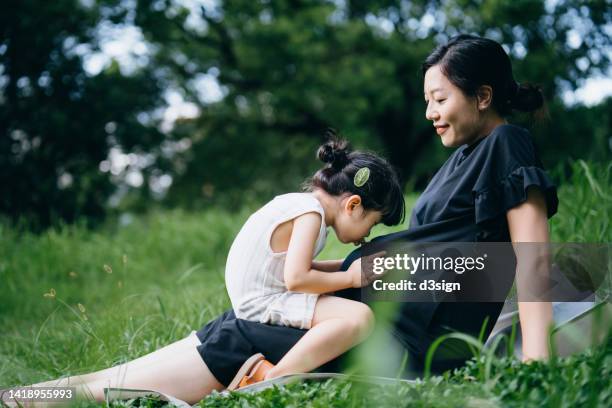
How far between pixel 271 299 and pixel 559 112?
1223 centimetres

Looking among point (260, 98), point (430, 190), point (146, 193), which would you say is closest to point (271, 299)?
point (430, 190)

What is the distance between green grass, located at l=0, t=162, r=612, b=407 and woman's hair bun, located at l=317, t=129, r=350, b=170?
843 millimetres

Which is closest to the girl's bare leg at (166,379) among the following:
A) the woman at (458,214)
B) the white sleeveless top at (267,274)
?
the woman at (458,214)

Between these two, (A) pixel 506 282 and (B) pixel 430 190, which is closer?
A: (A) pixel 506 282

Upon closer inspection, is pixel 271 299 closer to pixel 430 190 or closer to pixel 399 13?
pixel 430 190

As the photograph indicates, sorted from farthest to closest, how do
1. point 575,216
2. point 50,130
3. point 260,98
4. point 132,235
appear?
1. point 260,98
2. point 50,130
3. point 132,235
4. point 575,216

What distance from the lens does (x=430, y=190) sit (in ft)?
7.84

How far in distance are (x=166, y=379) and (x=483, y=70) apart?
5.07 ft

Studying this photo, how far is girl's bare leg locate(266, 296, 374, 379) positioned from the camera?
202 cm

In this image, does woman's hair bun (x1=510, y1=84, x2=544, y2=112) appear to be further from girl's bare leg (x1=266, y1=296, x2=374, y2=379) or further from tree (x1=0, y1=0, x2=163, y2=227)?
tree (x1=0, y1=0, x2=163, y2=227)

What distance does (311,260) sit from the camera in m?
2.16

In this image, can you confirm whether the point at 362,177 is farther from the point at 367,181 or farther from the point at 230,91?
the point at 230,91

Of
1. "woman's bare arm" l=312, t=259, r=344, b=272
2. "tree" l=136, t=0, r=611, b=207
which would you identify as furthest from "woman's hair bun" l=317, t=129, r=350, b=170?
"tree" l=136, t=0, r=611, b=207

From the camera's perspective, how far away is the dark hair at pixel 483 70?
7.11 ft
